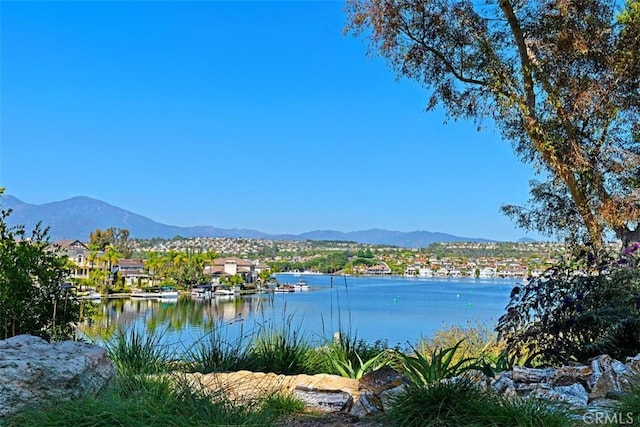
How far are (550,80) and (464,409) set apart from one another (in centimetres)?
547

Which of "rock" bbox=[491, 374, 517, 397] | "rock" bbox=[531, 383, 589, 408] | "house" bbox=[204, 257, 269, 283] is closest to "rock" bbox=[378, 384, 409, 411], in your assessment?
"rock" bbox=[491, 374, 517, 397]

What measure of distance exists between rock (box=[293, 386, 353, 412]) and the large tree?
169 inches

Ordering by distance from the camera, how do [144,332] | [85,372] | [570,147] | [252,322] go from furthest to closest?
[570,147] < [252,322] < [144,332] < [85,372]

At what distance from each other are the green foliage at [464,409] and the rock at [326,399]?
0.59m

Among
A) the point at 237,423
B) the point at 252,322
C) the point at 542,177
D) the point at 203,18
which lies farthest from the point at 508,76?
the point at 203,18

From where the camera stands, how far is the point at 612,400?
369 centimetres

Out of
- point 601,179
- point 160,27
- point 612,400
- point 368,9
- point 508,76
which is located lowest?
point 612,400

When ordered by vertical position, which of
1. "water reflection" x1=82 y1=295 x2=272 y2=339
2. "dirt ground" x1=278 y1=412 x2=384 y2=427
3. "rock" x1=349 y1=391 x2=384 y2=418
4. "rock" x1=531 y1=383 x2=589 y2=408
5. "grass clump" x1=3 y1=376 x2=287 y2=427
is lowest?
"dirt ground" x1=278 y1=412 x2=384 y2=427

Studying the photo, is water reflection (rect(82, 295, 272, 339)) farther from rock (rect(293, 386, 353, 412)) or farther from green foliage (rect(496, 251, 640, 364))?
green foliage (rect(496, 251, 640, 364))

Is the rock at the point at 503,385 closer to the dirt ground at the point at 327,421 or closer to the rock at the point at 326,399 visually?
the dirt ground at the point at 327,421

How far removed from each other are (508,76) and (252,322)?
4.39m

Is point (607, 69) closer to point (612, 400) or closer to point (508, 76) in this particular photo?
point (508, 76)

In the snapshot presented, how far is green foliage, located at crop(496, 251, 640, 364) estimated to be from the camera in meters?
4.78

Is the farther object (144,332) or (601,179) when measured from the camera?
(601,179)
